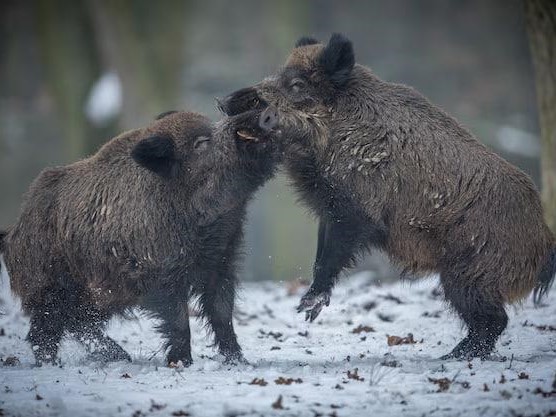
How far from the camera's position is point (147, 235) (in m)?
7.11

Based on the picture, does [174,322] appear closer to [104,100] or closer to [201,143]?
[201,143]

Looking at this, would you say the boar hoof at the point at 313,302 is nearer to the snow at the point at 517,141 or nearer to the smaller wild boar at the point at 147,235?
the smaller wild boar at the point at 147,235

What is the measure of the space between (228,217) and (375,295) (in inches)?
129

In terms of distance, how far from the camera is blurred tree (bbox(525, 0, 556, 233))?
1018cm

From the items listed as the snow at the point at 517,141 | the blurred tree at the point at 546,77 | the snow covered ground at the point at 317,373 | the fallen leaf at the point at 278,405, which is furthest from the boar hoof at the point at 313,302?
the snow at the point at 517,141

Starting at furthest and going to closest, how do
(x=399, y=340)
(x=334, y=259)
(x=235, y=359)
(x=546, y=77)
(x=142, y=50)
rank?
(x=142, y=50) < (x=546, y=77) < (x=399, y=340) < (x=334, y=259) < (x=235, y=359)

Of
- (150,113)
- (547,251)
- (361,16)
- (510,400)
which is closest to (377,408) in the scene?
(510,400)

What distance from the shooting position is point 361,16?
3092cm

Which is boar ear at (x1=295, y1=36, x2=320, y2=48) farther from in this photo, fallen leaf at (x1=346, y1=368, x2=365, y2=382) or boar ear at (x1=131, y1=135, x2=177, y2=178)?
fallen leaf at (x1=346, y1=368, x2=365, y2=382)

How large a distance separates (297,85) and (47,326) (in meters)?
2.98

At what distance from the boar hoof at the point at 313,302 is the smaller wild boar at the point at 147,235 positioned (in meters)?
0.63

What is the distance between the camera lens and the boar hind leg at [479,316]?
6996mm

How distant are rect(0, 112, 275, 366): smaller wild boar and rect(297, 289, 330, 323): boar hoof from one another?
63 centimetres

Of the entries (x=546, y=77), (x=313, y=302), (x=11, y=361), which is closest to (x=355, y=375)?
(x=313, y=302)
